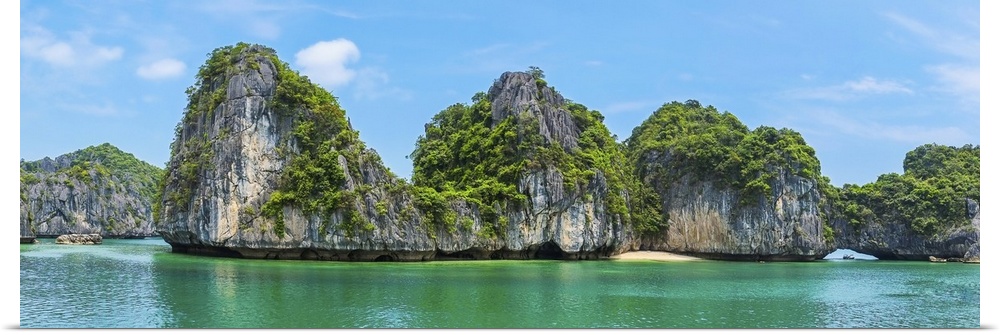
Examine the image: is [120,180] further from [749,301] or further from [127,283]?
[749,301]

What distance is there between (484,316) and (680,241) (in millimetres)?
31323

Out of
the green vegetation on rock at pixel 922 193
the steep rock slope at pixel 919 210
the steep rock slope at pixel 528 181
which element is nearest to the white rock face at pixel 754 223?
the steep rock slope at pixel 528 181

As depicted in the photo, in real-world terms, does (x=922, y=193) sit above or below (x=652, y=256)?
above

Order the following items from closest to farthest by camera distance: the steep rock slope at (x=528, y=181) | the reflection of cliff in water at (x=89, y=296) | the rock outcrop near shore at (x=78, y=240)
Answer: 1. the reflection of cliff in water at (x=89, y=296)
2. the steep rock slope at (x=528, y=181)
3. the rock outcrop near shore at (x=78, y=240)

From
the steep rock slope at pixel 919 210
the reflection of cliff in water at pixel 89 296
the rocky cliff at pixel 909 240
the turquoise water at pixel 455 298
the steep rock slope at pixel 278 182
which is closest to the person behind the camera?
the reflection of cliff in water at pixel 89 296

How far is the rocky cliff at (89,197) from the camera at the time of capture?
63.2m

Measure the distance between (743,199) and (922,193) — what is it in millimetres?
12098

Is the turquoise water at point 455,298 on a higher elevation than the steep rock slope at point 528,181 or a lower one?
lower

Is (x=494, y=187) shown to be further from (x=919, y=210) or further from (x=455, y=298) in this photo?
(x=919, y=210)

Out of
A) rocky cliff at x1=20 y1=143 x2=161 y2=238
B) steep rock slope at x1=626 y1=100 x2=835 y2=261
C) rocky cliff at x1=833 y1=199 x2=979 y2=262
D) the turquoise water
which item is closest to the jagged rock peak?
steep rock slope at x1=626 y1=100 x2=835 y2=261

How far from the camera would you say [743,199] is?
42.9 metres

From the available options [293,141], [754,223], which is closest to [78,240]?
[293,141]

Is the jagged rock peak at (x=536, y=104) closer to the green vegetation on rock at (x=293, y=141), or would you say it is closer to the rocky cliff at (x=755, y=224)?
the rocky cliff at (x=755, y=224)

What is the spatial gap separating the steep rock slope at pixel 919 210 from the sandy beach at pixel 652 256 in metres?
12.4
